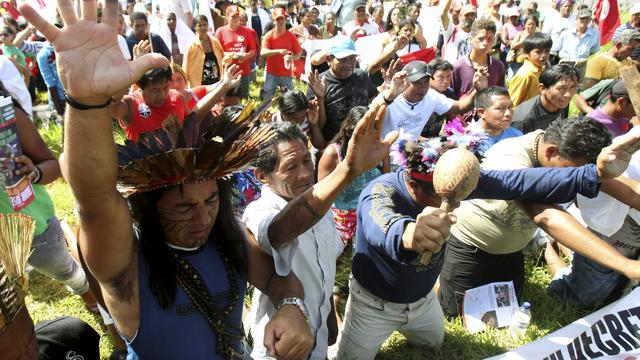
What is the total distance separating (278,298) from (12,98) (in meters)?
1.98

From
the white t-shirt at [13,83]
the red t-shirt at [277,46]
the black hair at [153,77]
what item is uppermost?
the white t-shirt at [13,83]

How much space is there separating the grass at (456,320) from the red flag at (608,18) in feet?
21.1

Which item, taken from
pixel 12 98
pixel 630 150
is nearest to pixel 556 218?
pixel 630 150

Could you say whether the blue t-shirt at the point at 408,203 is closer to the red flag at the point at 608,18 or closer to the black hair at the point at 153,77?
the black hair at the point at 153,77

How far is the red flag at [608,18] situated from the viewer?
843cm

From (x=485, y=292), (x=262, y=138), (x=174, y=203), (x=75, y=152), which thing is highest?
(x=75, y=152)

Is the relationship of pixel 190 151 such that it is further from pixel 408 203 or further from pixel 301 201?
pixel 408 203

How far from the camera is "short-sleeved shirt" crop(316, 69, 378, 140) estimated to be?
4832mm

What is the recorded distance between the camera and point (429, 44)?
7559 mm

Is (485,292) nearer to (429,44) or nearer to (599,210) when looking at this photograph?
(599,210)

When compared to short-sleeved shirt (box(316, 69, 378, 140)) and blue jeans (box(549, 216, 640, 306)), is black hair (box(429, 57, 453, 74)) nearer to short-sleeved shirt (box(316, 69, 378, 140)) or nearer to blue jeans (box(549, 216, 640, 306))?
short-sleeved shirt (box(316, 69, 378, 140))

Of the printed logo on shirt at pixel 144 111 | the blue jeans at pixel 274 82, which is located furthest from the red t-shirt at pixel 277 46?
the printed logo on shirt at pixel 144 111

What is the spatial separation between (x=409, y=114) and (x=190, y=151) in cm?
328

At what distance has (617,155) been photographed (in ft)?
7.65
